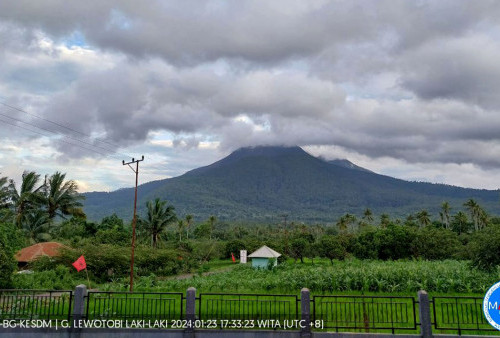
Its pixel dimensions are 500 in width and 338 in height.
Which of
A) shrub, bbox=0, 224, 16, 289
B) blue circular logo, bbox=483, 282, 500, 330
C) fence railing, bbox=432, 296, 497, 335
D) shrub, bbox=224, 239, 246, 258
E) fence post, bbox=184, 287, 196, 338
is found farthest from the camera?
shrub, bbox=224, 239, 246, 258

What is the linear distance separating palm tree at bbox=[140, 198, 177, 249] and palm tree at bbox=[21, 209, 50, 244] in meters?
11.0

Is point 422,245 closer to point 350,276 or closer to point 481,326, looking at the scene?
point 350,276

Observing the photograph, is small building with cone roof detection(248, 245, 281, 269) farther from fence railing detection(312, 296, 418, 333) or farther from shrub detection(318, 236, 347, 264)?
fence railing detection(312, 296, 418, 333)

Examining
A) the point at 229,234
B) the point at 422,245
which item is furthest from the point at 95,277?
the point at 229,234

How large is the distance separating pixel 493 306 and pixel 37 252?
114ft

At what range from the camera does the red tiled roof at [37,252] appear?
3300 cm

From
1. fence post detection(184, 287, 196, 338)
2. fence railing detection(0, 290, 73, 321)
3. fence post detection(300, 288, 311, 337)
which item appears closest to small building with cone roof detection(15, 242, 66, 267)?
fence railing detection(0, 290, 73, 321)

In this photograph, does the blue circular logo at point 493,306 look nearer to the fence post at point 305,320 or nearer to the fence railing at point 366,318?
the fence railing at point 366,318

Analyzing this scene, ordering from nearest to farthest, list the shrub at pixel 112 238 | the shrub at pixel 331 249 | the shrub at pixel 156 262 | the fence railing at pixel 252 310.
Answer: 1. the fence railing at pixel 252 310
2. the shrub at pixel 156 262
3. the shrub at pixel 112 238
4. the shrub at pixel 331 249

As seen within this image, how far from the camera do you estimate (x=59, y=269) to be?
2834 cm

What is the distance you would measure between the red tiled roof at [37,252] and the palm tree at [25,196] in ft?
12.7

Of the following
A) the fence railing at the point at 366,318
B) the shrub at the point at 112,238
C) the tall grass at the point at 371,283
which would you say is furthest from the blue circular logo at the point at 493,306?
the shrub at the point at 112,238

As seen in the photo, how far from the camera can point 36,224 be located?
41781 millimetres

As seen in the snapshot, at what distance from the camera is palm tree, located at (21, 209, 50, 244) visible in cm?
4050
